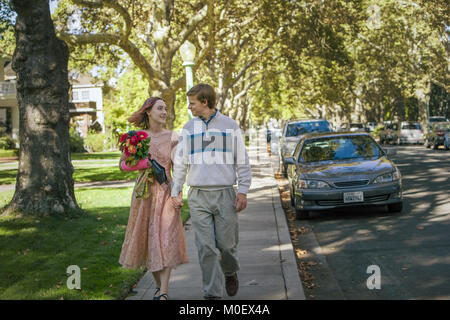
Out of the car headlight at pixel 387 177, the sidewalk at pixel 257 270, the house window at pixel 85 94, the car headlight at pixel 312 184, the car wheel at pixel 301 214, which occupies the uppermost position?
the house window at pixel 85 94

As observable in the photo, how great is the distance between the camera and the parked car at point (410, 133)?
135 ft

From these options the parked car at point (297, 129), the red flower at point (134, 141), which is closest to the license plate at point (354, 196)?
the red flower at point (134, 141)

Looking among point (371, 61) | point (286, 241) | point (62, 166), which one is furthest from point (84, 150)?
point (286, 241)

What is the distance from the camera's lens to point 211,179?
5234mm

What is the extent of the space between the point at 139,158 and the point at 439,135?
2942 cm

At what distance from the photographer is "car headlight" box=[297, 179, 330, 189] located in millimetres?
10219

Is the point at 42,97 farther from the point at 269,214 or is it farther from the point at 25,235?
the point at 269,214

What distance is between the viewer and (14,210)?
988cm

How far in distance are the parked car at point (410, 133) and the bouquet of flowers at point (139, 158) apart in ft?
126

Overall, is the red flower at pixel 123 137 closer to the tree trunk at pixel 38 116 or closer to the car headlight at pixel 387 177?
the tree trunk at pixel 38 116

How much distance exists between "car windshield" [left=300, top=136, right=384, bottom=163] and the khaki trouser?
6.29m

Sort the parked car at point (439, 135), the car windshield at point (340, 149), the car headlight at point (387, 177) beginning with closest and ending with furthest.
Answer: the car headlight at point (387, 177), the car windshield at point (340, 149), the parked car at point (439, 135)

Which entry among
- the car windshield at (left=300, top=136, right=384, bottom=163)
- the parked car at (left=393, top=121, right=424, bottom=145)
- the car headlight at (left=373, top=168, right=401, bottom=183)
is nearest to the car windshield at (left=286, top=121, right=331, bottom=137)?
the car windshield at (left=300, top=136, right=384, bottom=163)

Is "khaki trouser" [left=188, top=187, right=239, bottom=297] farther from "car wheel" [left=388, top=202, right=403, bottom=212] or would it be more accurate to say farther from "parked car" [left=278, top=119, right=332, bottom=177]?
"parked car" [left=278, top=119, right=332, bottom=177]
